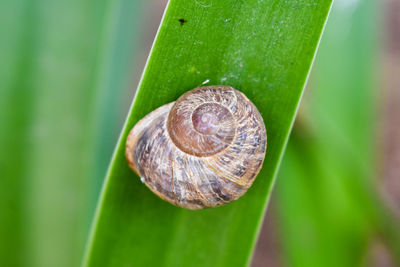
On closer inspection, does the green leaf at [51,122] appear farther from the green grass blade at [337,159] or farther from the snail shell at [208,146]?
the green grass blade at [337,159]

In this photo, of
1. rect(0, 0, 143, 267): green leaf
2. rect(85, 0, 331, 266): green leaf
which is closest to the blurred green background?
rect(0, 0, 143, 267): green leaf

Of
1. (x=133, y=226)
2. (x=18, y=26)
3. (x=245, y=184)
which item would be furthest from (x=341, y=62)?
(x=18, y=26)

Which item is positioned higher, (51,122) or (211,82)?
(211,82)

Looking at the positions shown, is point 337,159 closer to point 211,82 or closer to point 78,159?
point 211,82

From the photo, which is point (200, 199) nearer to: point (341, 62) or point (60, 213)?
point (60, 213)

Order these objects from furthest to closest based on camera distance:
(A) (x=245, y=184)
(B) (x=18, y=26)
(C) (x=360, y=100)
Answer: (C) (x=360, y=100) → (B) (x=18, y=26) → (A) (x=245, y=184)

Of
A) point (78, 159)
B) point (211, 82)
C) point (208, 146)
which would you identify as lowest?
point (78, 159)

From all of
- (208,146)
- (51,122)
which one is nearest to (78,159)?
(51,122)
